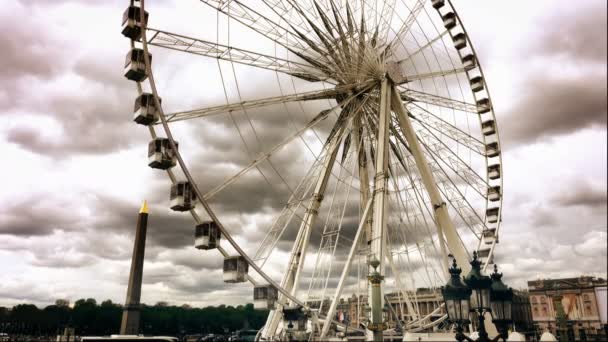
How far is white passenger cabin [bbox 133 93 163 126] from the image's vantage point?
53.2ft

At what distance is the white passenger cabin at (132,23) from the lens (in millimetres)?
16891

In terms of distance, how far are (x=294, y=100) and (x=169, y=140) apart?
18.6 feet

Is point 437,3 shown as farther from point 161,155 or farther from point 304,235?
point 161,155

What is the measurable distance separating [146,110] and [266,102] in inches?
182

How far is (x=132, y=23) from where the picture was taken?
55.5 feet

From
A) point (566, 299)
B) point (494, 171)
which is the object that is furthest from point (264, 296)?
point (566, 299)

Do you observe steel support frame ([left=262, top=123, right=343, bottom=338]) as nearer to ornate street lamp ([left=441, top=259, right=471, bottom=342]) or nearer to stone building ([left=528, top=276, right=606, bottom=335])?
ornate street lamp ([left=441, top=259, right=471, bottom=342])

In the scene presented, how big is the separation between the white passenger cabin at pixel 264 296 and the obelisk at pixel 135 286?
21.7m

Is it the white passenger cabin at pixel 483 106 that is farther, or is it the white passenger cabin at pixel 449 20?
the white passenger cabin at pixel 483 106

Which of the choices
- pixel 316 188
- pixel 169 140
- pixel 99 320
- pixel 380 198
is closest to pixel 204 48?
pixel 169 140

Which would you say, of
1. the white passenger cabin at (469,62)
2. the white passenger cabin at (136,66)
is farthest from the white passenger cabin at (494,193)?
the white passenger cabin at (136,66)

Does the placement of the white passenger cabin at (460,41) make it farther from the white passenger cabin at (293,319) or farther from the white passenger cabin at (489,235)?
the white passenger cabin at (293,319)

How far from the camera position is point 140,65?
16609 millimetres

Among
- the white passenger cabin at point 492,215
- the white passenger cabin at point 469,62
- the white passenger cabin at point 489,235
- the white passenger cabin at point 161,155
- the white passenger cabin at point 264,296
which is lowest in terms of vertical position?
the white passenger cabin at point 264,296
